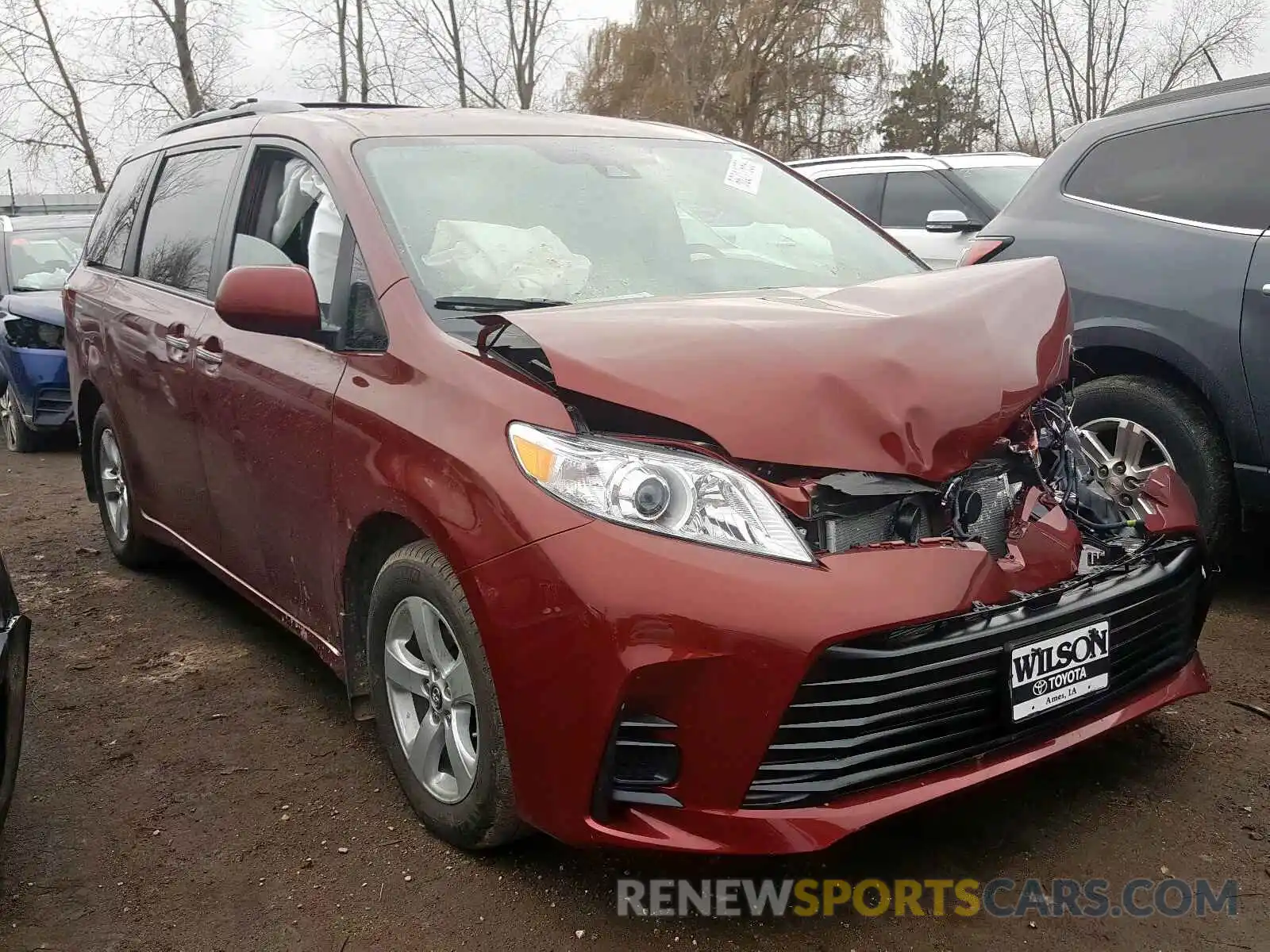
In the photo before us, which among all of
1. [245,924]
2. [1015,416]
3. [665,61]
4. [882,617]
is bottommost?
[245,924]

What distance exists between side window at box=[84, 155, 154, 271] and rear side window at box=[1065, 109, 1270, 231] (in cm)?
369

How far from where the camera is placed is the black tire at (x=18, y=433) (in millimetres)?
8547

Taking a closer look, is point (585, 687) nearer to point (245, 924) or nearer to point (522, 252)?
point (245, 924)

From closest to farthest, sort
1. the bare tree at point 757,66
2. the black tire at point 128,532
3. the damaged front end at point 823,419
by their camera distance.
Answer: the damaged front end at point 823,419
the black tire at point 128,532
the bare tree at point 757,66

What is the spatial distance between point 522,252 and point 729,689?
1.36 metres

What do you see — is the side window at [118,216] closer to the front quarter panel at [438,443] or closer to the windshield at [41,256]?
the front quarter panel at [438,443]

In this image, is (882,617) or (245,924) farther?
(245,924)

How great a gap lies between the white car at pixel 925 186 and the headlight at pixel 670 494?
5209mm

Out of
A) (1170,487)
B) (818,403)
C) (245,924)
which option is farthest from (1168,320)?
(245,924)

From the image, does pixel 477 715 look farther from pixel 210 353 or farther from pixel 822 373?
pixel 210 353

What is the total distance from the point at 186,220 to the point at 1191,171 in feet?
11.7

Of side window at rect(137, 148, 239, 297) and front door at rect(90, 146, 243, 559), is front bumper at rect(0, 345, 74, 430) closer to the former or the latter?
→ front door at rect(90, 146, 243, 559)

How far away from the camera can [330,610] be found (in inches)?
118

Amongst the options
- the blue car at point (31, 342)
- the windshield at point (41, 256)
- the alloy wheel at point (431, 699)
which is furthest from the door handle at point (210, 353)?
the windshield at point (41, 256)
